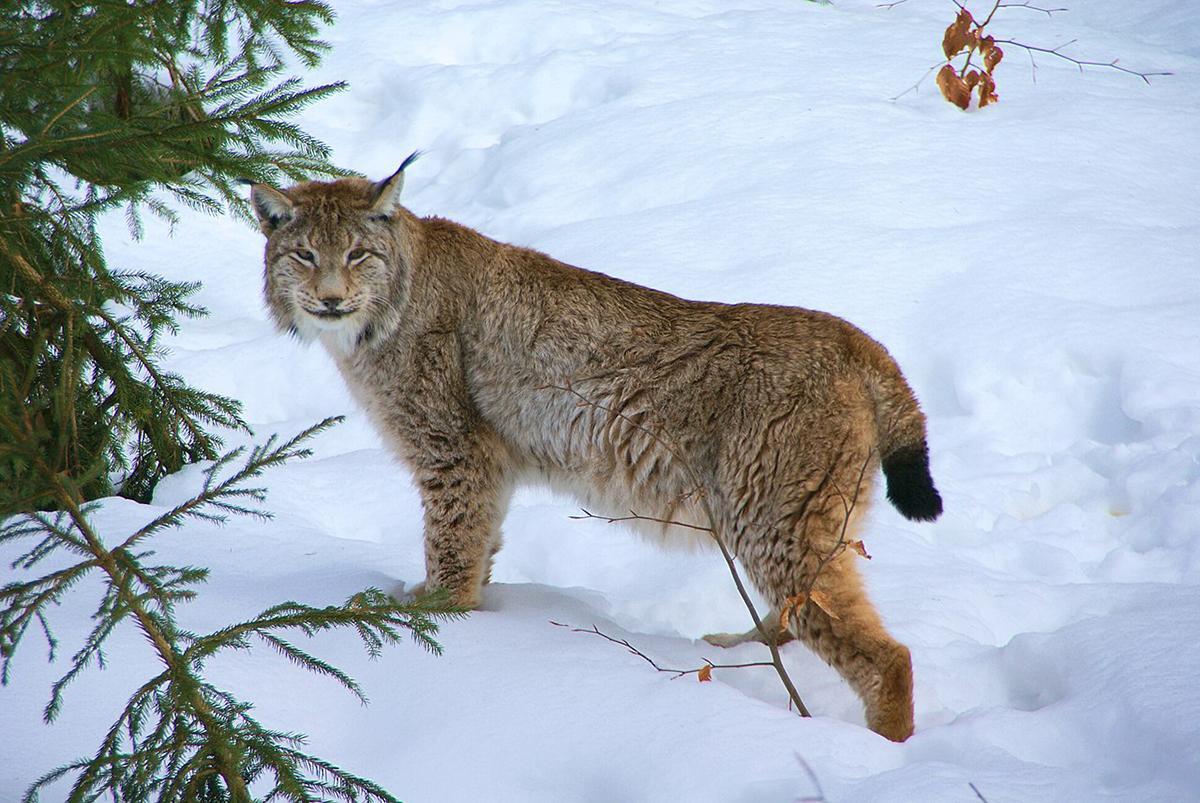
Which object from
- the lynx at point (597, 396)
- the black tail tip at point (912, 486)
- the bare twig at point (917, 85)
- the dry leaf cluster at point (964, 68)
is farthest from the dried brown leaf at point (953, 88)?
the black tail tip at point (912, 486)

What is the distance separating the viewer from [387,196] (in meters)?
4.41

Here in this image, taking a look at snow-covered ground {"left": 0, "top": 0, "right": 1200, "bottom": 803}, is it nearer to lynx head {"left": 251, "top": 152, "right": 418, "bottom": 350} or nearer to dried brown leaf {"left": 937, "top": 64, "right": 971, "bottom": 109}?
dried brown leaf {"left": 937, "top": 64, "right": 971, "bottom": 109}

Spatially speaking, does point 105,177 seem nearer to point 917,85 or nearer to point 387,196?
point 387,196

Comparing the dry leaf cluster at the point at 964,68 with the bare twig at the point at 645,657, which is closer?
the bare twig at the point at 645,657

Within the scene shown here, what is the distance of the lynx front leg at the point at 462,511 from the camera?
4.34 m

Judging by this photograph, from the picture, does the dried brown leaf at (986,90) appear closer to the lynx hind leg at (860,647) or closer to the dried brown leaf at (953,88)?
the dried brown leaf at (953,88)

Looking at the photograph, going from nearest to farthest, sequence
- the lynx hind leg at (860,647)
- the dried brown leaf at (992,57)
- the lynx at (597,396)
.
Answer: the lynx hind leg at (860,647), the lynx at (597,396), the dried brown leaf at (992,57)

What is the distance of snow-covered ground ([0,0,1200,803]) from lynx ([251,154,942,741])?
1.33 ft

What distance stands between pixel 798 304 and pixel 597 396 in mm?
2344

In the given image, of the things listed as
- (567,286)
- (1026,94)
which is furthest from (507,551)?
(1026,94)

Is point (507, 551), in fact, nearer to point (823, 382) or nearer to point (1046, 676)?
point (823, 382)

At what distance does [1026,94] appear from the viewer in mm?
8703

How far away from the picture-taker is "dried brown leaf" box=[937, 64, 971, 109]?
8.04 metres

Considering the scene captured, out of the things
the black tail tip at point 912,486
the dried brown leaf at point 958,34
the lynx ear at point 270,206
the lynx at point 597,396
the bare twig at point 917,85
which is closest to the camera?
the black tail tip at point 912,486
